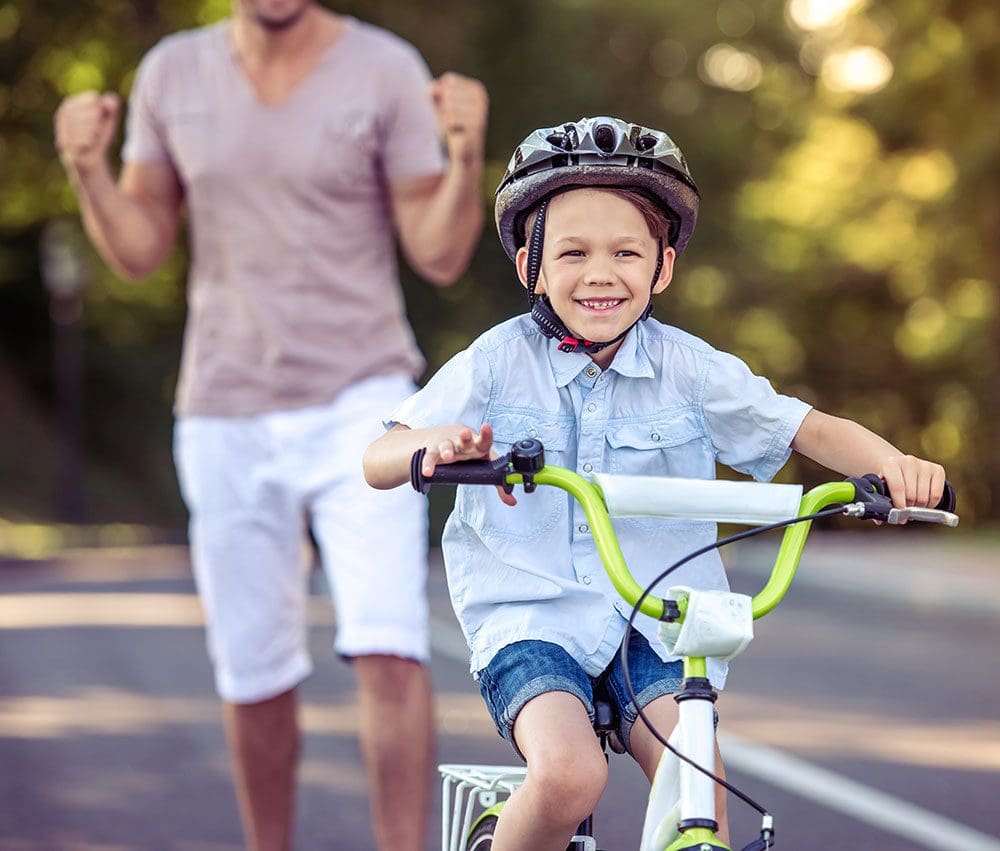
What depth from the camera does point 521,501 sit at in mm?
3641

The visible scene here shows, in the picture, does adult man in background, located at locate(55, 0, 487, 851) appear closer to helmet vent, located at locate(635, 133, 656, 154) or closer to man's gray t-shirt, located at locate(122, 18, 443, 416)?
man's gray t-shirt, located at locate(122, 18, 443, 416)

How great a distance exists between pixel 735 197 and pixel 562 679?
32.9 meters

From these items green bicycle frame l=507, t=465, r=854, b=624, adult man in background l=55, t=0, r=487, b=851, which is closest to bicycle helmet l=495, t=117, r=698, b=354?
green bicycle frame l=507, t=465, r=854, b=624

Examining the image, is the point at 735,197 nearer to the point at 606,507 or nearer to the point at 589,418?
the point at 589,418

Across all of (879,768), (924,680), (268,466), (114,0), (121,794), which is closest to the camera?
(268,466)

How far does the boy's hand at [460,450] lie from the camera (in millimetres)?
3129

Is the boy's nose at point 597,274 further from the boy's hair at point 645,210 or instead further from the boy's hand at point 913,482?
the boy's hand at point 913,482

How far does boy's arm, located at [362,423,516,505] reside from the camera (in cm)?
313

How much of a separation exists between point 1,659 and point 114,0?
1372 cm

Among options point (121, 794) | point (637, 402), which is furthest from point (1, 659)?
point (637, 402)

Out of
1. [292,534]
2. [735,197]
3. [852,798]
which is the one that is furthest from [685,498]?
[735,197]

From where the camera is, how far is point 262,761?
522 centimetres

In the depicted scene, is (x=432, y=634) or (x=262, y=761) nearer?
(x=262, y=761)

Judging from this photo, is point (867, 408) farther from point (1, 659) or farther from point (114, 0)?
point (1, 659)
